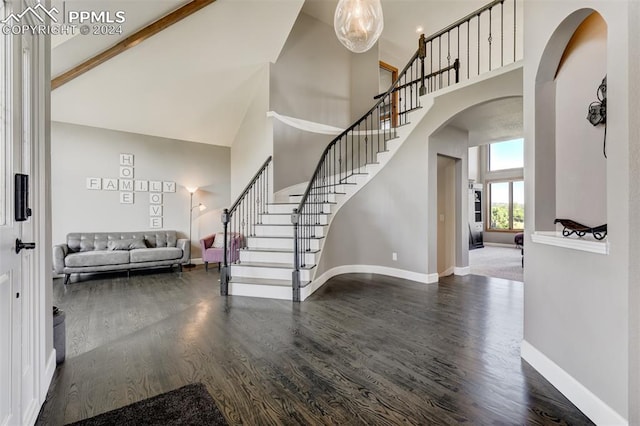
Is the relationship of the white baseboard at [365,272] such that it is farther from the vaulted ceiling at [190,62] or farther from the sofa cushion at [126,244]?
the vaulted ceiling at [190,62]

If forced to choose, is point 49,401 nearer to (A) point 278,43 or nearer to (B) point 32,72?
(B) point 32,72

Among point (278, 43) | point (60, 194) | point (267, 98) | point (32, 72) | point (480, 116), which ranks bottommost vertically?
point (60, 194)

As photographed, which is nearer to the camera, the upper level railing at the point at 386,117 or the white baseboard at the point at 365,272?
the white baseboard at the point at 365,272

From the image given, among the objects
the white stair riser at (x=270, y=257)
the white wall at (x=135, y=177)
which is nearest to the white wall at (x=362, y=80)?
the white wall at (x=135, y=177)

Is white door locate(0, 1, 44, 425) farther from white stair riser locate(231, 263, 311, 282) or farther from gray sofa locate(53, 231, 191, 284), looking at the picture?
gray sofa locate(53, 231, 191, 284)

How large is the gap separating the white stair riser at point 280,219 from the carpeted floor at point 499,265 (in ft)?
9.92

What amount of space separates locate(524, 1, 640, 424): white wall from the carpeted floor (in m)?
3.34

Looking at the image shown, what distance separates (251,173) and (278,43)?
256 centimetres

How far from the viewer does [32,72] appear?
5.34 feet

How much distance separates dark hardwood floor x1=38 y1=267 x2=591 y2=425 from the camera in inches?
66.7

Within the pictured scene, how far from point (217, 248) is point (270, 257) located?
212 cm

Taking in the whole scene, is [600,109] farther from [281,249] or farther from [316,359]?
[281,249]

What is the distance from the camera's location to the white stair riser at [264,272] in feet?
13.1

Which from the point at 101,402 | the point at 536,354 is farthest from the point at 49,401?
the point at 536,354
